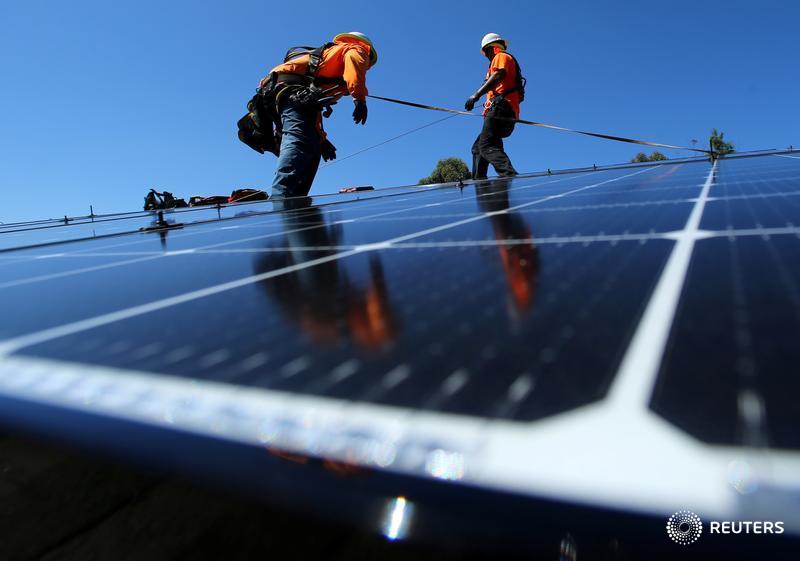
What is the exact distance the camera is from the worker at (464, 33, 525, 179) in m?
7.76

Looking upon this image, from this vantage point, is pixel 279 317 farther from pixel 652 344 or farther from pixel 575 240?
pixel 575 240

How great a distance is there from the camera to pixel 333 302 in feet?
3.27

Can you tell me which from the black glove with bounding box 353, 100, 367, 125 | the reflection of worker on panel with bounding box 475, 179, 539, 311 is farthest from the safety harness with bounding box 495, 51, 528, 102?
the reflection of worker on panel with bounding box 475, 179, 539, 311

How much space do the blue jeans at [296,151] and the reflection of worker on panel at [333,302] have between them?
21.4 feet

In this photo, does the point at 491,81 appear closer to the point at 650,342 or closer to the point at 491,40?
the point at 491,40

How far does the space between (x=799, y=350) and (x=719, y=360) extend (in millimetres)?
98

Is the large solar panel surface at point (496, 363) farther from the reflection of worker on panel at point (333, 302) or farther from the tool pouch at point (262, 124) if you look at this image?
the tool pouch at point (262, 124)

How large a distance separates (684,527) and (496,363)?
0.89ft

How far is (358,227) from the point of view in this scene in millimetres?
2734

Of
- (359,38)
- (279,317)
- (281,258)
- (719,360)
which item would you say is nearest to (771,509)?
(719,360)

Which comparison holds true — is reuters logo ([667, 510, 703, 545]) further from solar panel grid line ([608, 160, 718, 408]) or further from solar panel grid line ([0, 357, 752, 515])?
solar panel grid line ([608, 160, 718, 408])

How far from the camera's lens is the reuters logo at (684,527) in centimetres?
33

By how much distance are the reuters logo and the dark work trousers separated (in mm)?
8435

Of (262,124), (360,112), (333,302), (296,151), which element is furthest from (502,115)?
(333,302)
